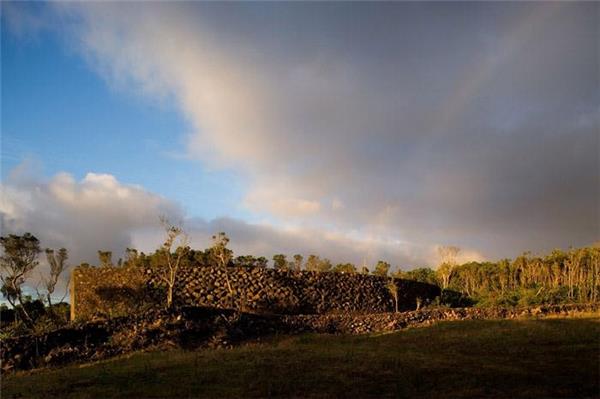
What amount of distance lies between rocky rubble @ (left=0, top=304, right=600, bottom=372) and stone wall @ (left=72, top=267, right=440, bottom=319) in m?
4.10

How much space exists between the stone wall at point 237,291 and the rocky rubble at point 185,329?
4100mm

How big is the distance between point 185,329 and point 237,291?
852 cm

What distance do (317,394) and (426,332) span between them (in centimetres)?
948

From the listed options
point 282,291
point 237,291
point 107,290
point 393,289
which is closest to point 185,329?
point 237,291

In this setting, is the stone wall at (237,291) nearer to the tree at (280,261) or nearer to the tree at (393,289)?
the tree at (393,289)

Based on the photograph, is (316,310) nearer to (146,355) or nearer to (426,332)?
(426,332)

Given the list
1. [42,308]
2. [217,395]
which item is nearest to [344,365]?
[217,395]

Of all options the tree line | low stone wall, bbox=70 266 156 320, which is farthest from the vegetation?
low stone wall, bbox=70 266 156 320

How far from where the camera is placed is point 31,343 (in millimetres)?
20281

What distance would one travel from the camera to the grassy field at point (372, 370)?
1181cm

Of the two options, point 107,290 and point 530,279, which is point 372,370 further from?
point 530,279

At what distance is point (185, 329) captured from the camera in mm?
21703

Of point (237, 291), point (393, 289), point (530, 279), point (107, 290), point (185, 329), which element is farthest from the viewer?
point (530, 279)

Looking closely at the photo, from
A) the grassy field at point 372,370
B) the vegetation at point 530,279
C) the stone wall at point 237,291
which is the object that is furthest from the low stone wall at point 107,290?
the vegetation at point 530,279
